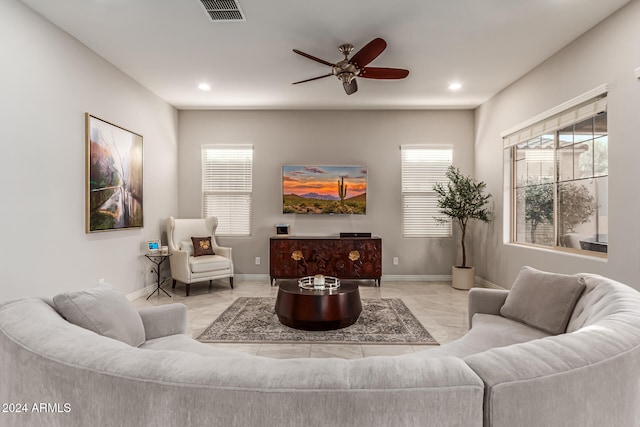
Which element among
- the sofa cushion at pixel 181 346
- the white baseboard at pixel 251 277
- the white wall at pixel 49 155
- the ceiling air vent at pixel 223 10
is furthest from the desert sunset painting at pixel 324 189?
the sofa cushion at pixel 181 346

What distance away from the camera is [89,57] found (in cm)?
379

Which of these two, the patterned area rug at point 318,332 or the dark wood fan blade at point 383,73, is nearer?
the patterned area rug at point 318,332

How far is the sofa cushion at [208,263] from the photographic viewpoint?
4922mm

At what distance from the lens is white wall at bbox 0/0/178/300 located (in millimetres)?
2826

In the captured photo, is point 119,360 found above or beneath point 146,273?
above

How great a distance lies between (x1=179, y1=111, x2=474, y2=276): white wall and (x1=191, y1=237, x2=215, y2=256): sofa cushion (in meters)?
0.66

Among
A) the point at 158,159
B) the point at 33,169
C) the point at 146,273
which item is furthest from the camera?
the point at 158,159

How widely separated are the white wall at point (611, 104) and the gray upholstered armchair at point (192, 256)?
4094 mm

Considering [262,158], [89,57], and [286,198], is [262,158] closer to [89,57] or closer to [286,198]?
[286,198]

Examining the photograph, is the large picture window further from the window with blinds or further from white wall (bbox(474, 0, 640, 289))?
the window with blinds

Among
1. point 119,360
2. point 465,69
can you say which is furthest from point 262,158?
point 119,360

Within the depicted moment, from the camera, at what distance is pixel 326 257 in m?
5.56

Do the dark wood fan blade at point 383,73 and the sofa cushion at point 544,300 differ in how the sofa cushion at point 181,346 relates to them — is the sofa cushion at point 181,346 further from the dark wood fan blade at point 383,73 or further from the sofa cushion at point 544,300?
the dark wood fan blade at point 383,73

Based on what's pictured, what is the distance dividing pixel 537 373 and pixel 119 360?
3.36ft
